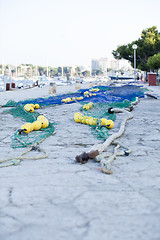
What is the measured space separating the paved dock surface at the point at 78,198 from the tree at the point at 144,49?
1279 inches

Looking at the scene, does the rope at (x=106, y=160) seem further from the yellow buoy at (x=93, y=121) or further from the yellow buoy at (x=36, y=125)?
the yellow buoy at (x=36, y=125)

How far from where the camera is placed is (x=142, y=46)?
3550 centimetres

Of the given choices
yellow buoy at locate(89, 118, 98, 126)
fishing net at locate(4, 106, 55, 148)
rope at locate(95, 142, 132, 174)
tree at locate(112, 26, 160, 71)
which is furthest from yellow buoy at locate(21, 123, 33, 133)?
tree at locate(112, 26, 160, 71)

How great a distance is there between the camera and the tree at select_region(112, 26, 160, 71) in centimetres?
3341

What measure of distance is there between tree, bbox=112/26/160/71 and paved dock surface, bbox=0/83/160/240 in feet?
107

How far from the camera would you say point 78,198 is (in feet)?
6.50

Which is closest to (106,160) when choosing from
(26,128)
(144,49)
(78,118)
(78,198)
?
(78,198)

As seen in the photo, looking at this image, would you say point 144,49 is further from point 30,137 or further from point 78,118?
point 30,137

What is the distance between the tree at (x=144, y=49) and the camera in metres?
33.4

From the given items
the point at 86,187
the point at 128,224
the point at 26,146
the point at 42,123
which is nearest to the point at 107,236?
the point at 128,224

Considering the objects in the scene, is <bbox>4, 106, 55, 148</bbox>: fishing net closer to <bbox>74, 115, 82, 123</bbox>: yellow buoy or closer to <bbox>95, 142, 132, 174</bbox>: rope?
<bbox>74, 115, 82, 123</bbox>: yellow buoy

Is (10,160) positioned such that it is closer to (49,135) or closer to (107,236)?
(49,135)

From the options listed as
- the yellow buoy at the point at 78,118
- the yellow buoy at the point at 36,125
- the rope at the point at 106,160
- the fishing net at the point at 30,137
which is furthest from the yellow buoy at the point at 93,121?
the rope at the point at 106,160

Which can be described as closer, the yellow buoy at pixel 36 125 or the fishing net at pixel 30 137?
the fishing net at pixel 30 137
